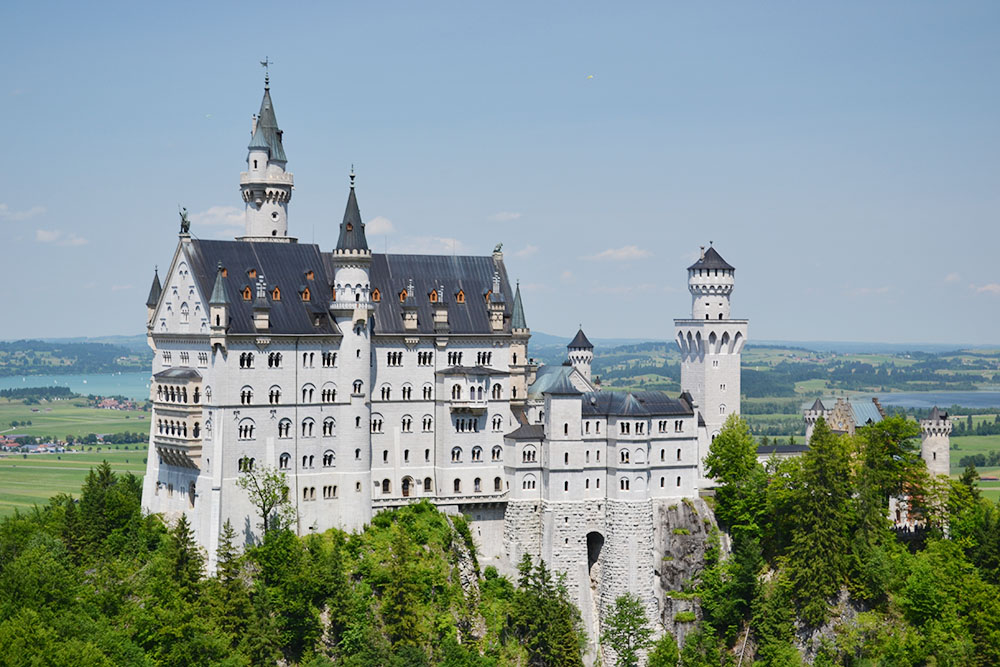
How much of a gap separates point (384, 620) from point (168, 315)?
3002 cm

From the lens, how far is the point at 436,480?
372 feet

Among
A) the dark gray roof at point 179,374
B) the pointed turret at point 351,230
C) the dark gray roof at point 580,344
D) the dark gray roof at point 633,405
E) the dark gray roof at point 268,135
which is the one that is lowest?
the dark gray roof at point 633,405

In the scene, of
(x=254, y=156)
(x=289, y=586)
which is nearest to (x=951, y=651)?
(x=289, y=586)

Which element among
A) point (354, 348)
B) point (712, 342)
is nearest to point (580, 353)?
point (712, 342)

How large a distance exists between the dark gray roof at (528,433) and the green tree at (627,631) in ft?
49.9

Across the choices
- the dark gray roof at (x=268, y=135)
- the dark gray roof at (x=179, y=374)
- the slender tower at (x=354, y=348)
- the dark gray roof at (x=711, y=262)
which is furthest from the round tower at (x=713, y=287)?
the dark gray roof at (x=179, y=374)

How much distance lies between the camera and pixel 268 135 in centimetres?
11838

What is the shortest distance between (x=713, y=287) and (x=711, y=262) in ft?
7.89

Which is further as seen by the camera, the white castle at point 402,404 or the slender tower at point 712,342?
the slender tower at point 712,342

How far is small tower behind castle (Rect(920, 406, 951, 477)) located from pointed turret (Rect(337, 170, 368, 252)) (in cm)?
5484

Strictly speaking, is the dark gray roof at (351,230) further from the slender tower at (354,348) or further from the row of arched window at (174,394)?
the row of arched window at (174,394)

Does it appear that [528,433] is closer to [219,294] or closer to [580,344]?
[580,344]

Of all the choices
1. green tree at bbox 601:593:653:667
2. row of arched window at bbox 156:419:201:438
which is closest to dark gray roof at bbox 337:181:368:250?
row of arched window at bbox 156:419:201:438

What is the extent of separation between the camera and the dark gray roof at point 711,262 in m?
123
